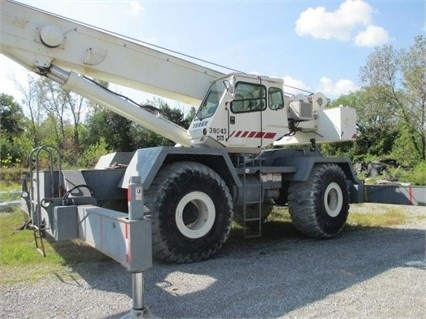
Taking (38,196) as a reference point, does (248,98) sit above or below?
above

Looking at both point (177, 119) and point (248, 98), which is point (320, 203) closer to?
point (248, 98)

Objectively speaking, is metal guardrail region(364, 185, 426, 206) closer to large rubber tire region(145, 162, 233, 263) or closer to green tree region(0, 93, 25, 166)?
large rubber tire region(145, 162, 233, 263)

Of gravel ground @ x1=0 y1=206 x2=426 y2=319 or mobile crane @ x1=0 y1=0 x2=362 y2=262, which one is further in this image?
mobile crane @ x1=0 y1=0 x2=362 y2=262

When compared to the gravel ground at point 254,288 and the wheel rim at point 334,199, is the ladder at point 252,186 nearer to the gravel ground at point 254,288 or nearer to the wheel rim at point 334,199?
the gravel ground at point 254,288

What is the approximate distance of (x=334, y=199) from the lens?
→ 356 inches

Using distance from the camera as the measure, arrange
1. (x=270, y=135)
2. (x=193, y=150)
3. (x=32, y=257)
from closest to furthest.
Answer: (x=32, y=257) → (x=193, y=150) → (x=270, y=135)

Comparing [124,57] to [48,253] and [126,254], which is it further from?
[126,254]

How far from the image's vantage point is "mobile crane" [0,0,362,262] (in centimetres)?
652

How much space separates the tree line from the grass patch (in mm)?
16422

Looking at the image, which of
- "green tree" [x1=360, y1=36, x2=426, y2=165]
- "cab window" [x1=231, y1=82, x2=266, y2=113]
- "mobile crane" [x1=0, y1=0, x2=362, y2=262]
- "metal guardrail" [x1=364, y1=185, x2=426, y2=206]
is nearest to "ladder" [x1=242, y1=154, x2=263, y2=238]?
"mobile crane" [x1=0, y1=0, x2=362, y2=262]

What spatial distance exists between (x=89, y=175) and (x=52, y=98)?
32.2 metres

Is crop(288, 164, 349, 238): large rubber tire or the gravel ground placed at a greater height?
crop(288, 164, 349, 238): large rubber tire

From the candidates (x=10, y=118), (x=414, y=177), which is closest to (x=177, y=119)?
(x=414, y=177)

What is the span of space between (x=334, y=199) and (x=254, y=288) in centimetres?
431
